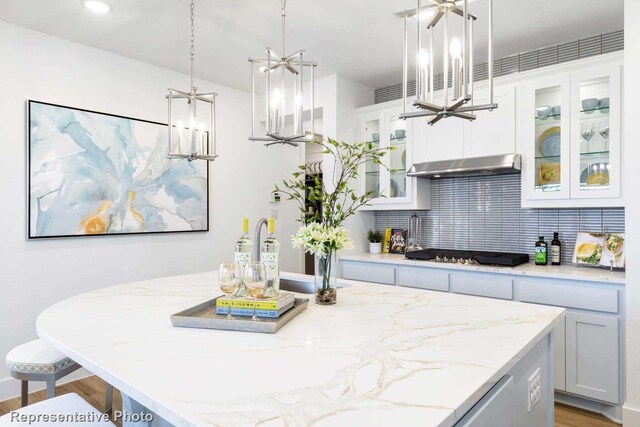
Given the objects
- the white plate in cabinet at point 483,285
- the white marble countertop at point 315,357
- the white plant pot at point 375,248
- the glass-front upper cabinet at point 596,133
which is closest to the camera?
the white marble countertop at point 315,357

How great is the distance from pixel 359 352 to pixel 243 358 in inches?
12.7

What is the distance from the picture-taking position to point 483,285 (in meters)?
2.92

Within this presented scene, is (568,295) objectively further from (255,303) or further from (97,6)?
(97,6)

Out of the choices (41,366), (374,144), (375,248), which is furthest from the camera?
(375,248)

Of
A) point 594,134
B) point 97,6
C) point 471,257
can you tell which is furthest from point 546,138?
point 97,6

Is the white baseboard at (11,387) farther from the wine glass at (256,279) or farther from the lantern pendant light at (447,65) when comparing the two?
the lantern pendant light at (447,65)

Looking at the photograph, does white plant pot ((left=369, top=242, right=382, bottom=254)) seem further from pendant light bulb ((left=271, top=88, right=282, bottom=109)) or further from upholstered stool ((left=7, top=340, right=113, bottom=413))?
upholstered stool ((left=7, top=340, right=113, bottom=413))

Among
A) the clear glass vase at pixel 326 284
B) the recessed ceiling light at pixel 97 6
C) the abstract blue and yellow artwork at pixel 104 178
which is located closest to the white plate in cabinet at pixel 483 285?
the clear glass vase at pixel 326 284

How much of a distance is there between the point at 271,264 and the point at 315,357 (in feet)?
1.97

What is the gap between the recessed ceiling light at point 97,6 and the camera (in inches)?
96.3

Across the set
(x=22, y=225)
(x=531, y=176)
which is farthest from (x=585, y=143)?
(x=22, y=225)

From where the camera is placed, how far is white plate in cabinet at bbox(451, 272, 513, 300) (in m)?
2.82

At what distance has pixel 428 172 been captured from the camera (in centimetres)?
332

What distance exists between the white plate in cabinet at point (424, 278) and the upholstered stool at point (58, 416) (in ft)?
7.94
